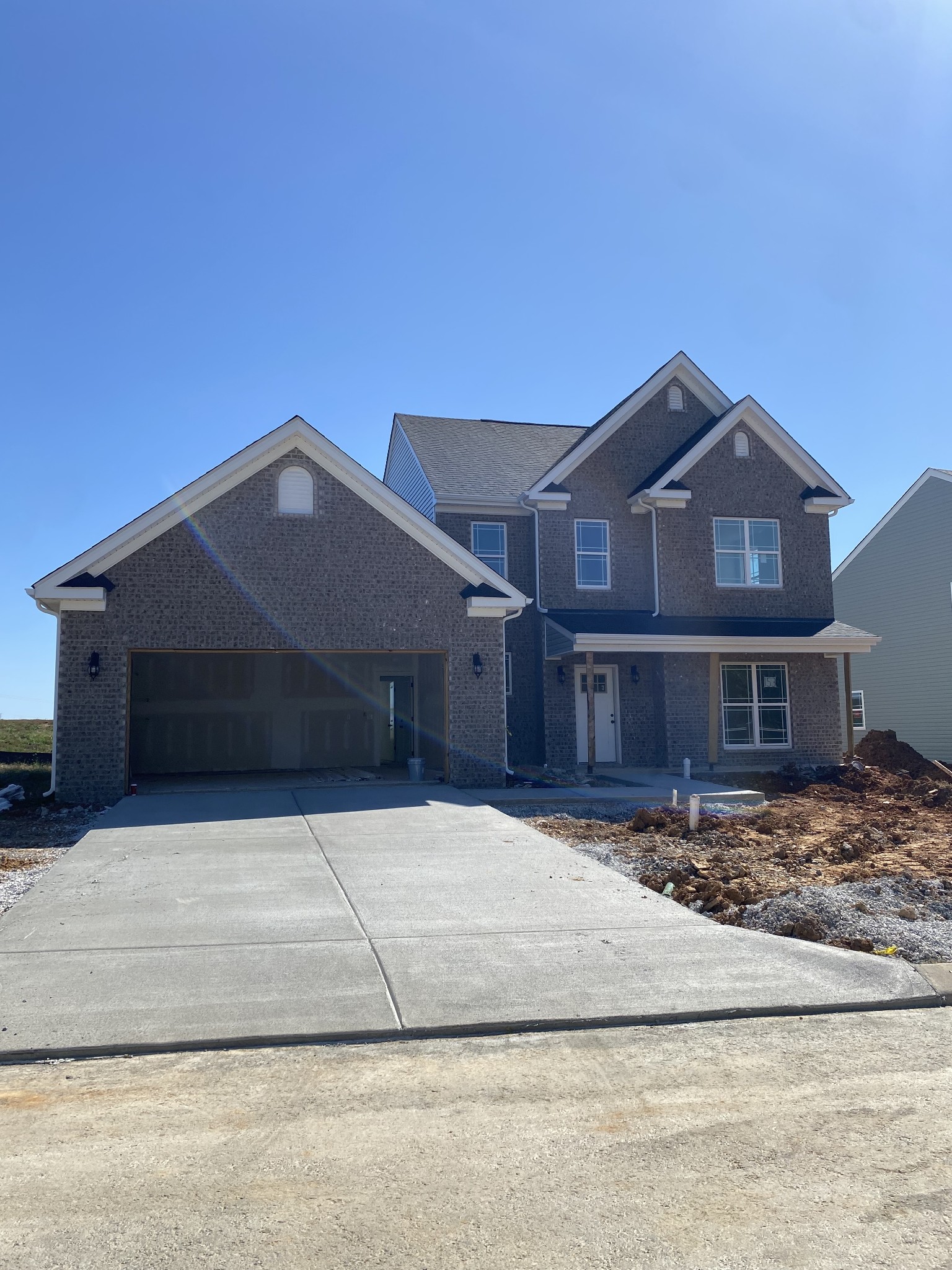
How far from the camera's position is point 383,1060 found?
5379mm

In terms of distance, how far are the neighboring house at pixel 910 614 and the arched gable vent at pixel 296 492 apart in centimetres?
1843

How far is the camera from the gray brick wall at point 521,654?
2159 centimetres

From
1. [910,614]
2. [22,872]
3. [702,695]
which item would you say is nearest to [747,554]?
[702,695]

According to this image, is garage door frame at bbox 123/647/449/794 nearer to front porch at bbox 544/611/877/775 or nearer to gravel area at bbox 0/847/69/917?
front porch at bbox 544/611/877/775

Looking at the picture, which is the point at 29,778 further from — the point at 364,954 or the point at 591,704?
the point at 364,954

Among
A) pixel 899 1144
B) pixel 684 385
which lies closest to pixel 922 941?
pixel 899 1144

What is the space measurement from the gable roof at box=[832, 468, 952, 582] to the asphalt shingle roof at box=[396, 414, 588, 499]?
10.3m

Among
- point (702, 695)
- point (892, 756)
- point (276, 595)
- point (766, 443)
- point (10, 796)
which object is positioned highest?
point (766, 443)

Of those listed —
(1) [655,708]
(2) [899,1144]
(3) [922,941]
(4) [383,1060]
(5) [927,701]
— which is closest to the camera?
(2) [899,1144]

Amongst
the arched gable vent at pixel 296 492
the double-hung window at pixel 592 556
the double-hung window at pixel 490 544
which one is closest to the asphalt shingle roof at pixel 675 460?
the double-hung window at pixel 592 556

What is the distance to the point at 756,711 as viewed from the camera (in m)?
22.1

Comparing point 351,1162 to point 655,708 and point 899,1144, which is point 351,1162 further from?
point 655,708

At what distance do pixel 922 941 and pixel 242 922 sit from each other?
5.51 m

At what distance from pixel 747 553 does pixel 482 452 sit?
6.96 meters
